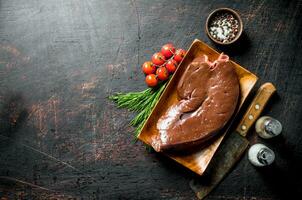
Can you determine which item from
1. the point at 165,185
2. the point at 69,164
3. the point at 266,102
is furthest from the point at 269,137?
the point at 69,164

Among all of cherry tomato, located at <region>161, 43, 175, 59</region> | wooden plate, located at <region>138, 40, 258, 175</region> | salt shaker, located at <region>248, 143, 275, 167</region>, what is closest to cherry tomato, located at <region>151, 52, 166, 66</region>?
cherry tomato, located at <region>161, 43, 175, 59</region>

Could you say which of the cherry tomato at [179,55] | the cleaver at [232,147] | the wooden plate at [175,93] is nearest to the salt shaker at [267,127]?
the cleaver at [232,147]

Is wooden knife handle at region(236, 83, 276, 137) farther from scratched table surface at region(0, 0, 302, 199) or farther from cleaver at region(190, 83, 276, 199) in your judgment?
scratched table surface at region(0, 0, 302, 199)

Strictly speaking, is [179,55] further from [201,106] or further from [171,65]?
[201,106]

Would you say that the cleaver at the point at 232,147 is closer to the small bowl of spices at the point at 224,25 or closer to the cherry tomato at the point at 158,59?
Result: the small bowl of spices at the point at 224,25

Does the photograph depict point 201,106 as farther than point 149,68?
No

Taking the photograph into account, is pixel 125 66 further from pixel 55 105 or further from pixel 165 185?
pixel 165 185

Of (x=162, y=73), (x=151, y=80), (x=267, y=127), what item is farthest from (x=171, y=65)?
(x=267, y=127)
